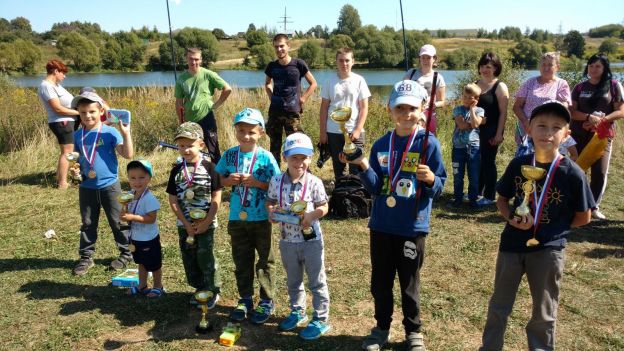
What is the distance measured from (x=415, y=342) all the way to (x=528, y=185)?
128 cm

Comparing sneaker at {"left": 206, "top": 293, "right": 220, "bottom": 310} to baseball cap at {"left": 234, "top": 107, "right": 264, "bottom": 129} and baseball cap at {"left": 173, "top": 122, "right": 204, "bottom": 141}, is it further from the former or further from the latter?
baseball cap at {"left": 234, "top": 107, "right": 264, "bottom": 129}

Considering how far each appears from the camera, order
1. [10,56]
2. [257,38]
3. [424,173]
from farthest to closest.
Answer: [257,38] → [10,56] → [424,173]

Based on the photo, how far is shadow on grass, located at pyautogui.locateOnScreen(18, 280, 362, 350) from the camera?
Result: 10.8 feet

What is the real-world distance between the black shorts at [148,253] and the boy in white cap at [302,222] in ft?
4.03

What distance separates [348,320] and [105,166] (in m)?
2.65

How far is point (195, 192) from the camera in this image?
11.7 ft

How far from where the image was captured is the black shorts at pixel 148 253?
152 inches

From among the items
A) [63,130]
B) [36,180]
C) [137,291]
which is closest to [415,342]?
[137,291]

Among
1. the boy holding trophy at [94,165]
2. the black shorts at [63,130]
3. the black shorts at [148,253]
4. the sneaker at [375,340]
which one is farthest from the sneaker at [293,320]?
the black shorts at [63,130]

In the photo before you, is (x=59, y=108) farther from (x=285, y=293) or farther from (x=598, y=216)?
(x=598, y=216)

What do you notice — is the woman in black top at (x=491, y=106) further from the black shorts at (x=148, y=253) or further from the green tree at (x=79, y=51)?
the green tree at (x=79, y=51)

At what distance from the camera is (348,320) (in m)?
3.61

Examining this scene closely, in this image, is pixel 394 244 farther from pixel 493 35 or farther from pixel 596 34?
pixel 596 34

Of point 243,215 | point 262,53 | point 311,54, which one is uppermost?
point 262,53
